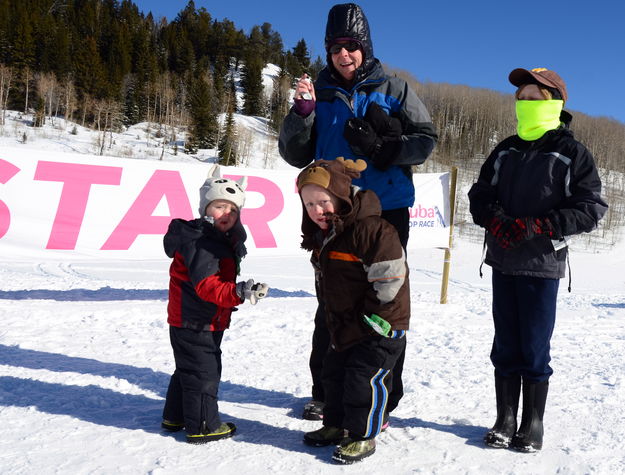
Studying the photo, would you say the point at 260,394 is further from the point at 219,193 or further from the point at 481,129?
the point at 481,129

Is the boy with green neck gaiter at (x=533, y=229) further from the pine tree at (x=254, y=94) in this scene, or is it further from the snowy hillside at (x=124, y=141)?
the pine tree at (x=254, y=94)

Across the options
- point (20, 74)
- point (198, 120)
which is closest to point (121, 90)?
point (20, 74)

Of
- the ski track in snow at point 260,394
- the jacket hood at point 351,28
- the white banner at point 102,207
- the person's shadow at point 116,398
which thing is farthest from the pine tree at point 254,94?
the jacket hood at point 351,28

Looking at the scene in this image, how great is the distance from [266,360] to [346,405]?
1.54m

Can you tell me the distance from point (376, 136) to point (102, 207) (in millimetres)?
4426

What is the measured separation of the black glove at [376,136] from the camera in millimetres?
2297

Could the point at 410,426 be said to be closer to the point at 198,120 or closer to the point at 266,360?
the point at 266,360

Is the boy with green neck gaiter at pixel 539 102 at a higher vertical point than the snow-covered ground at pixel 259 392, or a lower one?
higher

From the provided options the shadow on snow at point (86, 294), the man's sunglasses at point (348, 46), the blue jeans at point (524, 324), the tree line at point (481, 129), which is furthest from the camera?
the tree line at point (481, 129)

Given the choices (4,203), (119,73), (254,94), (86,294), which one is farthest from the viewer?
(254,94)

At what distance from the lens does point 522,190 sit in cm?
232

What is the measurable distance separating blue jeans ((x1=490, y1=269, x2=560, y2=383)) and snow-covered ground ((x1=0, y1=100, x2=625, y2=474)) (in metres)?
0.37

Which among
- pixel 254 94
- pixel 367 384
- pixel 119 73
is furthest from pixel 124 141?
pixel 367 384

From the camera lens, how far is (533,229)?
2.18 meters
